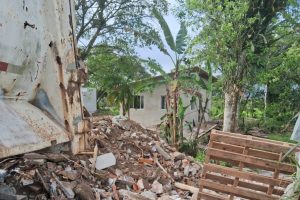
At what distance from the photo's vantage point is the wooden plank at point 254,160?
293 centimetres

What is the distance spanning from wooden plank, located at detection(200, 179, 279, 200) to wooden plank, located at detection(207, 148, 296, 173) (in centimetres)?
25

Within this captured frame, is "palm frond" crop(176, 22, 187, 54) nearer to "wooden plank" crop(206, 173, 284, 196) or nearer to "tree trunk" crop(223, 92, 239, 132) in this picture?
"tree trunk" crop(223, 92, 239, 132)

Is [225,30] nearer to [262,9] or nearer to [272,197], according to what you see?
[262,9]

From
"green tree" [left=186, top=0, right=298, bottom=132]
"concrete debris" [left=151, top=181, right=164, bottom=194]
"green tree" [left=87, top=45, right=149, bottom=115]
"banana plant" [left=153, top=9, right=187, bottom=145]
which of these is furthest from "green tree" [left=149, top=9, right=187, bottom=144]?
"green tree" [left=87, top=45, right=149, bottom=115]

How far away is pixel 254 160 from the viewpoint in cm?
301

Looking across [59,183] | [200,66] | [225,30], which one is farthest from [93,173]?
[200,66]

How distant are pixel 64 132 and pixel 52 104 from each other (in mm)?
256

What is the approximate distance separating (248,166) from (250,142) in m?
0.25

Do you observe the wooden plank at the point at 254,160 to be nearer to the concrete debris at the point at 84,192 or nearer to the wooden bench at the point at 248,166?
the wooden bench at the point at 248,166

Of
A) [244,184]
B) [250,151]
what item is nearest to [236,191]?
[244,184]

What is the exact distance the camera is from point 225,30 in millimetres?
11344

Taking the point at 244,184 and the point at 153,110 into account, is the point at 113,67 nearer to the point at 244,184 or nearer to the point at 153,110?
the point at 153,110

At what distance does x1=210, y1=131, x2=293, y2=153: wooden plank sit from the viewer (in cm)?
294

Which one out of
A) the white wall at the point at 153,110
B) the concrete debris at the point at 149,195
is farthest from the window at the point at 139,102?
the concrete debris at the point at 149,195
